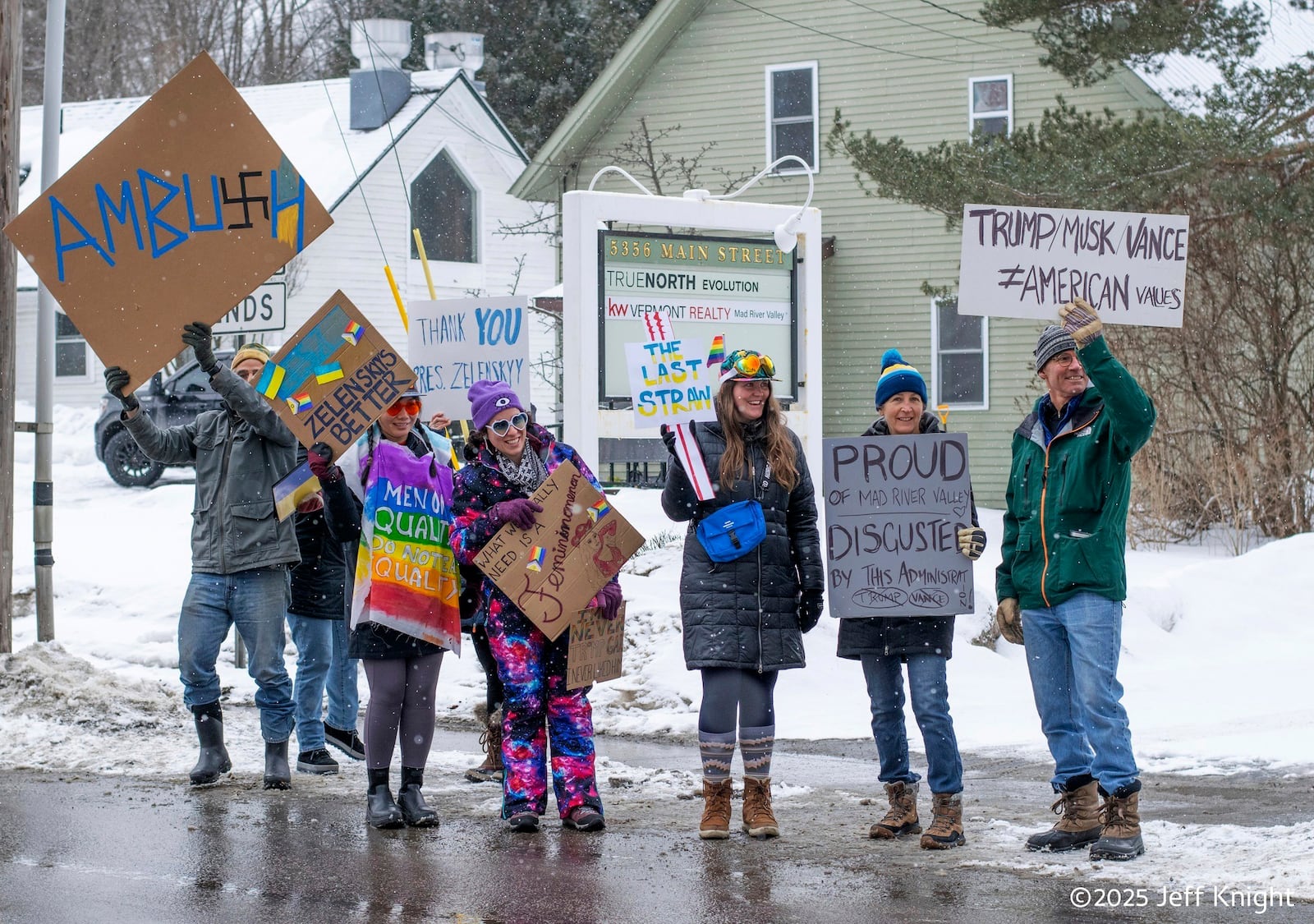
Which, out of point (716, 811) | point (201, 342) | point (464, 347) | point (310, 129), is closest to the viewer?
point (716, 811)

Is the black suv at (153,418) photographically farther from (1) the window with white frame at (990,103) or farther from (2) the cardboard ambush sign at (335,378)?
(2) the cardboard ambush sign at (335,378)

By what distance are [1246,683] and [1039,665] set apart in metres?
4.59

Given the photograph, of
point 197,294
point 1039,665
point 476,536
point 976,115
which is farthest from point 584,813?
point 976,115

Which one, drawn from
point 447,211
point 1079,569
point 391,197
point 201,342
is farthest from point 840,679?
point 447,211

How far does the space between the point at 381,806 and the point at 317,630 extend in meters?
1.74

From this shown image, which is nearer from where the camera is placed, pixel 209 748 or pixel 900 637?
pixel 900 637

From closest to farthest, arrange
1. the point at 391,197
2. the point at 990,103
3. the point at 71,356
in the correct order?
the point at 990,103 < the point at 391,197 < the point at 71,356

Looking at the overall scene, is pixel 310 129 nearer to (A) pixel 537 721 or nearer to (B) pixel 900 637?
(A) pixel 537 721

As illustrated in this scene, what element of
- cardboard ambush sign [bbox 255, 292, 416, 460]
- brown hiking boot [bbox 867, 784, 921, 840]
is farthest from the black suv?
brown hiking boot [bbox 867, 784, 921, 840]

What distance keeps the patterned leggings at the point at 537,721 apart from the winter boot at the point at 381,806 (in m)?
0.45

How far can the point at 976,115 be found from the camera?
2295 cm

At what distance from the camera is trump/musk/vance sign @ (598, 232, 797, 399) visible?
37.5 ft

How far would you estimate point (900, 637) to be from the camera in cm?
652

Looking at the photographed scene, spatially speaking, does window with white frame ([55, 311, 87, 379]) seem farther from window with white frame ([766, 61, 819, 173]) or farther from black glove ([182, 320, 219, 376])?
black glove ([182, 320, 219, 376])
